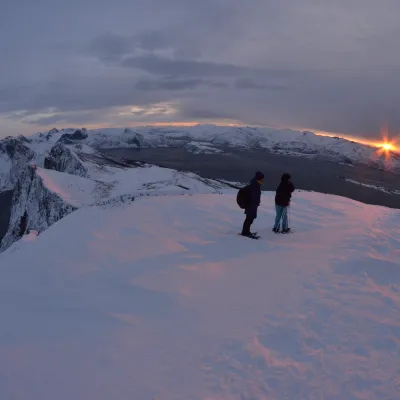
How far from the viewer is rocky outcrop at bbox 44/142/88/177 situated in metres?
112

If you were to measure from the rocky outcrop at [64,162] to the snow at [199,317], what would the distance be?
104m

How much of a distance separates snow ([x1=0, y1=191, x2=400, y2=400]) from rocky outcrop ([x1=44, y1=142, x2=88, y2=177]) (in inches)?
4102

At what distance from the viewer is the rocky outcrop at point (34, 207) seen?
57306mm

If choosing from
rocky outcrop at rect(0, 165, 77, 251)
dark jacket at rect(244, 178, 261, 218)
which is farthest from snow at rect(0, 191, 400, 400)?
rocky outcrop at rect(0, 165, 77, 251)

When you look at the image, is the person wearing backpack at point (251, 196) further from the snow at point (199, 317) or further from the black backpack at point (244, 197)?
the snow at point (199, 317)

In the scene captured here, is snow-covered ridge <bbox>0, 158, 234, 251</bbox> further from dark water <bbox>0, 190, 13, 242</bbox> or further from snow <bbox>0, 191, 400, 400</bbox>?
snow <bbox>0, 191, 400, 400</bbox>

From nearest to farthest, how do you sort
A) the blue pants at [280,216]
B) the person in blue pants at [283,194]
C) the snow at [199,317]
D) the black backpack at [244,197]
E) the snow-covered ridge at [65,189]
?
1. the snow at [199,317]
2. the black backpack at [244,197]
3. the person in blue pants at [283,194]
4. the blue pants at [280,216]
5. the snow-covered ridge at [65,189]

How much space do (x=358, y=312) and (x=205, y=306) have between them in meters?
3.45

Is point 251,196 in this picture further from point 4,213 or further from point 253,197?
point 4,213

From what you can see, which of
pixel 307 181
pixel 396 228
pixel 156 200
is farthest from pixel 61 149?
pixel 396 228

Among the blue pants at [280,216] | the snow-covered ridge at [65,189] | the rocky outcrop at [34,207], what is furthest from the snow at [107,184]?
the blue pants at [280,216]

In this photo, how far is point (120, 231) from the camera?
43.5 ft

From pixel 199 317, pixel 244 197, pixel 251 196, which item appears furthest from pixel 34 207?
pixel 199 317

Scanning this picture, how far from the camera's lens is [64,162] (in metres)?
119
